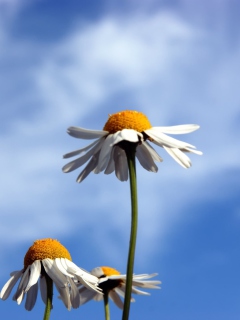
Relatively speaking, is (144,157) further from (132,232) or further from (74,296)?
(74,296)

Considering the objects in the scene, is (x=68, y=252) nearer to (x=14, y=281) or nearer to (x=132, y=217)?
(x=14, y=281)

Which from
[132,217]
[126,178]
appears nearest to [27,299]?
[126,178]

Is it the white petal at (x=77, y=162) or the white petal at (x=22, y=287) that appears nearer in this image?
the white petal at (x=77, y=162)

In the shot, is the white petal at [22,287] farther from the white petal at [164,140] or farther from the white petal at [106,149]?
the white petal at [164,140]

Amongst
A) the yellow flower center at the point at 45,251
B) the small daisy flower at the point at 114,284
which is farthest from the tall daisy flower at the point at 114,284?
the yellow flower center at the point at 45,251

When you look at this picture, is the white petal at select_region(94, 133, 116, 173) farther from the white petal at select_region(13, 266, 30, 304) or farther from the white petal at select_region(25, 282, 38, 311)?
the white petal at select_region(25, 282, 38, 311)

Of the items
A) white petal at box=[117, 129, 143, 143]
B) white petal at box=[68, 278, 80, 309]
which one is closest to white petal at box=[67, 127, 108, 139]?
white petal at box=[117, 129, 143, 143]
